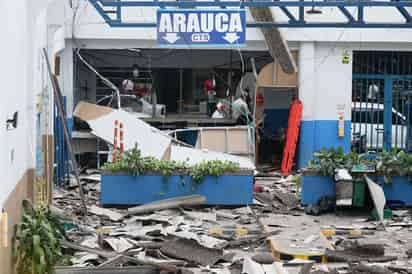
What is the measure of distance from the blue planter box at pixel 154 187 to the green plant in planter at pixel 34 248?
21.7ft

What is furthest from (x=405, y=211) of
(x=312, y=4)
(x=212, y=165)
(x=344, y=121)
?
(x=344, y=121)

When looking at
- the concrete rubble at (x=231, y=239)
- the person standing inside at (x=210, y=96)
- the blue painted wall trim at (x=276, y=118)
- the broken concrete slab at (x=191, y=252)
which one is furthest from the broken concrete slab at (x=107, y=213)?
the blue painted wall trim at (x=276, y=118)

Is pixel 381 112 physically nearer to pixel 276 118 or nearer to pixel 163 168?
pixel 276 118

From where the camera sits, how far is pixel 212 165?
52.3 ft

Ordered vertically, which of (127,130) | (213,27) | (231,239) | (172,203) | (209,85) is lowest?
(231,239)

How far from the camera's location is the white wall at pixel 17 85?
7766mm

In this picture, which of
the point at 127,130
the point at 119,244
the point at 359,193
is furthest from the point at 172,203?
the point at 127,130

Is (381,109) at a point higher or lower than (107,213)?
higher

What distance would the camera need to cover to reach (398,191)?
15820 mm

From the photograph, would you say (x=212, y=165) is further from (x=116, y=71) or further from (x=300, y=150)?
(x=116, y=71)

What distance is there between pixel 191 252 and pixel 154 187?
173 inches

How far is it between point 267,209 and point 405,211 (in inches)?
103

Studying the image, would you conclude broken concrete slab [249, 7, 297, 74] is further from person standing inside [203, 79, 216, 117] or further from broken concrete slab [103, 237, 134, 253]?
person standing inside [203, 79, 216, 117]

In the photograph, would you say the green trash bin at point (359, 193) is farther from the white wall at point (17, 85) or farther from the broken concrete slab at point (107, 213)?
the white wall at point (17, 85)
